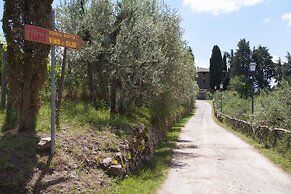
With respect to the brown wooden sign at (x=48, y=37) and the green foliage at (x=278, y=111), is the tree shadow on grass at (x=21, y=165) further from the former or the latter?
the green foliage at (x=278, y=111)

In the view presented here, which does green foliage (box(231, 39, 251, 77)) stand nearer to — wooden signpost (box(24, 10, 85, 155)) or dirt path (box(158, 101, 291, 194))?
dirt path (box(158, 101, 291, 194))

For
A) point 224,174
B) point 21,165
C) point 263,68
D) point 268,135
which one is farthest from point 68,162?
point 263,68

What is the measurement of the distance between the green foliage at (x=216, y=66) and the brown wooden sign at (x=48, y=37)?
98472 mm

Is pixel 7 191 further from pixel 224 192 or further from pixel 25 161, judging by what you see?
pixel 224 192

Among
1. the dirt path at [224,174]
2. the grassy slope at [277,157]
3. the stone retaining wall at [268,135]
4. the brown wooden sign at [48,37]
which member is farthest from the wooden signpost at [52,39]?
the stone retaining wall at [268,135]

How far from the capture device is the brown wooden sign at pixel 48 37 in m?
7.07

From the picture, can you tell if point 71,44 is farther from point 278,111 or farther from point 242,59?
point 242,59

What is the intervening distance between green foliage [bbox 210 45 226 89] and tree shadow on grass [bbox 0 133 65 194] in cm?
9884

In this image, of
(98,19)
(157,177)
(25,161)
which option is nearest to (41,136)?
(25,161)

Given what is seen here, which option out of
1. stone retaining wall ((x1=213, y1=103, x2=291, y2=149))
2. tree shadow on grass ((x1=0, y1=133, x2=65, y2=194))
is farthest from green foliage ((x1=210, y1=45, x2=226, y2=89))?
tree shadow on grass ((x1=0, y1=133, x2=65, y2=194))

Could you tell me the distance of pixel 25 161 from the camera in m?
7.14

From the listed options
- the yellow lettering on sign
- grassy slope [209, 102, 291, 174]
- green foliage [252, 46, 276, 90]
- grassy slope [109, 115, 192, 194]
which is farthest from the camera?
green foliage [252, 46, 276, 90]

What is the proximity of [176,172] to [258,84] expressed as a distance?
326ft

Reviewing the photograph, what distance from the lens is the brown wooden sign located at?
707 centimetres
